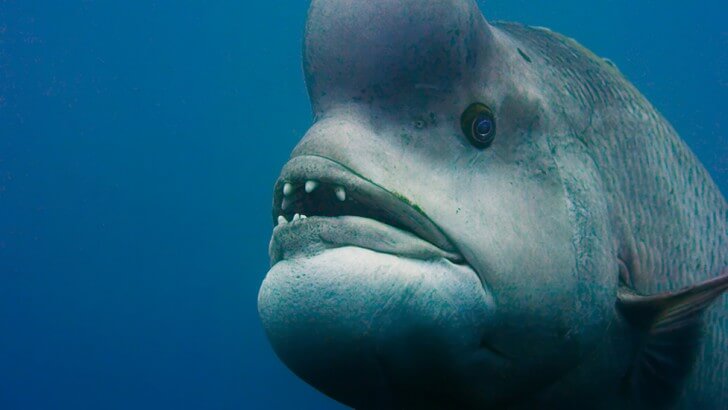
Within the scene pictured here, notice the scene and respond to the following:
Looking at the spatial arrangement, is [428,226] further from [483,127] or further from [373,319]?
[483,127]

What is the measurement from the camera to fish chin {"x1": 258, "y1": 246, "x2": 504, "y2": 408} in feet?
5.53

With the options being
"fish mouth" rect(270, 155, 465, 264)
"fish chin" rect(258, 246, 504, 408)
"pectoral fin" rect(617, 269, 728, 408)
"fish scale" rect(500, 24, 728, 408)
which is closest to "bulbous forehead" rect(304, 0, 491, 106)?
"fish mouth" rect(270, 155, 465, 264)

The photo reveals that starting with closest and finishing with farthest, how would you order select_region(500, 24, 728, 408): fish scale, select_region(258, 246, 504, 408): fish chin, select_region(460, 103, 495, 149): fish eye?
1. select_region(258, 246, 504, 408): fish chin
2. select_region(460, 103, 495, 149): fish eye
3. select_region(500, 24, 728, 408): fish scale

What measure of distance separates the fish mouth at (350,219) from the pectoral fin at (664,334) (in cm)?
96

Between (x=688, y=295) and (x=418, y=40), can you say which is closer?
(x=418, y=40)

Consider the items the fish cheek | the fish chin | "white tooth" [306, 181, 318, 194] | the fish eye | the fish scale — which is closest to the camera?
the fish chin

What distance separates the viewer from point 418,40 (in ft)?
6.59

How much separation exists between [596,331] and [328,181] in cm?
125

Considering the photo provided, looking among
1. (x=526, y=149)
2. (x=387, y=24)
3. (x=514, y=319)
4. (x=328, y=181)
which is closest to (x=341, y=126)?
(x=328, y=181)

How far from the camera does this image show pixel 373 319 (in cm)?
170

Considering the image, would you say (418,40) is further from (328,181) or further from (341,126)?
(328,181)

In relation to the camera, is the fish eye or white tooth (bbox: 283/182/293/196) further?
the fish eye

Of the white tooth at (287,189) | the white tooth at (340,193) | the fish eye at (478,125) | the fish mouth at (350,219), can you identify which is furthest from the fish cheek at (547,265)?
the white tooth at (287,189)

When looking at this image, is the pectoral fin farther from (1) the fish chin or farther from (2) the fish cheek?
(1) the fish chin
